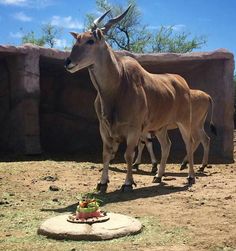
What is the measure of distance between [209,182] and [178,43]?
15.4m

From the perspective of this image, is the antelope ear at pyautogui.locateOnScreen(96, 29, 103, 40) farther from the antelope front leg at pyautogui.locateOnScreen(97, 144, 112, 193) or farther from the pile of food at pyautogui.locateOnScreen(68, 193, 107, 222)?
the pile of food at pyautogui.locateOnScreen(68, 193, 107, 222)

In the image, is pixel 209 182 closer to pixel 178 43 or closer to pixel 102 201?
pixel 102 201

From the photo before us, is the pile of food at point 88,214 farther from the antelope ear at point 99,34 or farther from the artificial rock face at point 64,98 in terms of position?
the artificial rock face at point 64,98

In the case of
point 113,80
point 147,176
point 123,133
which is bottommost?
point 147,176

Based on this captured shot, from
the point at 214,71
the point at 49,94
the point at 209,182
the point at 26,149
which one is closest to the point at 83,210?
the point at 209,182

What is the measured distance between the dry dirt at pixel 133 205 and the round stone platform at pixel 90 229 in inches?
3.1

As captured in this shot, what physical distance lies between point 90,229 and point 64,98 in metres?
9.15

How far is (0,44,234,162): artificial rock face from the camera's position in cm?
1062

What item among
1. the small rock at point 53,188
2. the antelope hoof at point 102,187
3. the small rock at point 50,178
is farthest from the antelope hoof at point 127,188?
the small rock at point 50,178

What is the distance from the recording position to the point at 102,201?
246 inches

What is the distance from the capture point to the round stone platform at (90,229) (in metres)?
4.50

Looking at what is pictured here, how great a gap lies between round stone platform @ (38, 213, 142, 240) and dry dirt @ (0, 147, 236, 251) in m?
0.08

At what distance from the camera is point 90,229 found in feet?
15.1

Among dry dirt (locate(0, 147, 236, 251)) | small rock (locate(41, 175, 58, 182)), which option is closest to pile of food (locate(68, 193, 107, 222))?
dry dirt (locate(0, 147, 236, 251))
